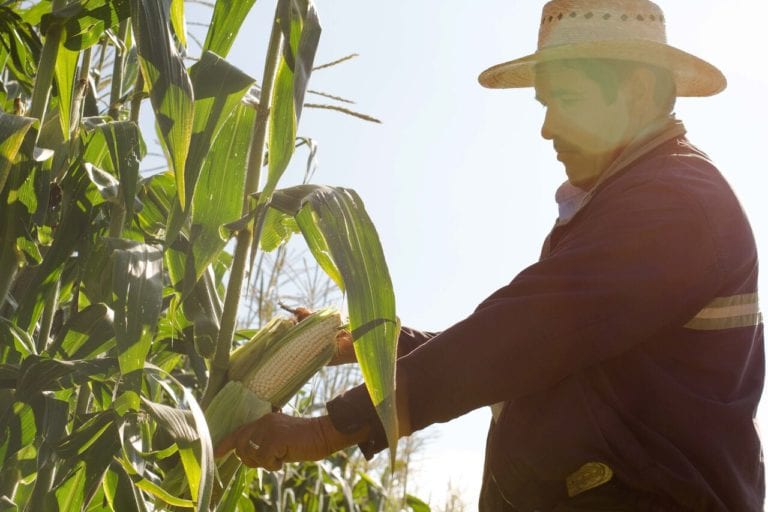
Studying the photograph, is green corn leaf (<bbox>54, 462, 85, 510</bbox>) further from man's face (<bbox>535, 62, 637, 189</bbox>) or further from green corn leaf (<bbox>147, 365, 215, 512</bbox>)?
man's face (<bbox>535, 62, 637, 189</bbox>)

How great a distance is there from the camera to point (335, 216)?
162 cm

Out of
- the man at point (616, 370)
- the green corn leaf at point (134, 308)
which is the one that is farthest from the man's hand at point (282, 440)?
the green corn leaf at point (134, 308)

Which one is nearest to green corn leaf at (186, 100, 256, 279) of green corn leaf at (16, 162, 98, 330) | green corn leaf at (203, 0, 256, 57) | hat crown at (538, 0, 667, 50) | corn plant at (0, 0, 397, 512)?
corn plant at (0, 0, 397, 512)

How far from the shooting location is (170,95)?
159 cm

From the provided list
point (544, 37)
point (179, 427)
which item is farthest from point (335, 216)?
point (544, 37)

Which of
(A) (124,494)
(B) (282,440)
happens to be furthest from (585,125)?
(A) (124,494)

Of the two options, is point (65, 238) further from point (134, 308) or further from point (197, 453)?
point (197, 453)

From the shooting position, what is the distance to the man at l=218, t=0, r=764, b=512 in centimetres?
172

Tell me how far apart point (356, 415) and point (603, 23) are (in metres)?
0.97

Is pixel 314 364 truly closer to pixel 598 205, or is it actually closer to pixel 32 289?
pixel 598 205

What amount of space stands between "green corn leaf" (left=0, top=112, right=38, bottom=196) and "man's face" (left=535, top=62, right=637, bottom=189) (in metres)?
0.98

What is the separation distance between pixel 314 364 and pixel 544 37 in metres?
0.91

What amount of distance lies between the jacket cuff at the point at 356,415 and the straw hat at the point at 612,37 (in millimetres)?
838

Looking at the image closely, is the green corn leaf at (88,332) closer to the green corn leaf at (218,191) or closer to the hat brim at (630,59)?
the green corn leaf at (218,191)
